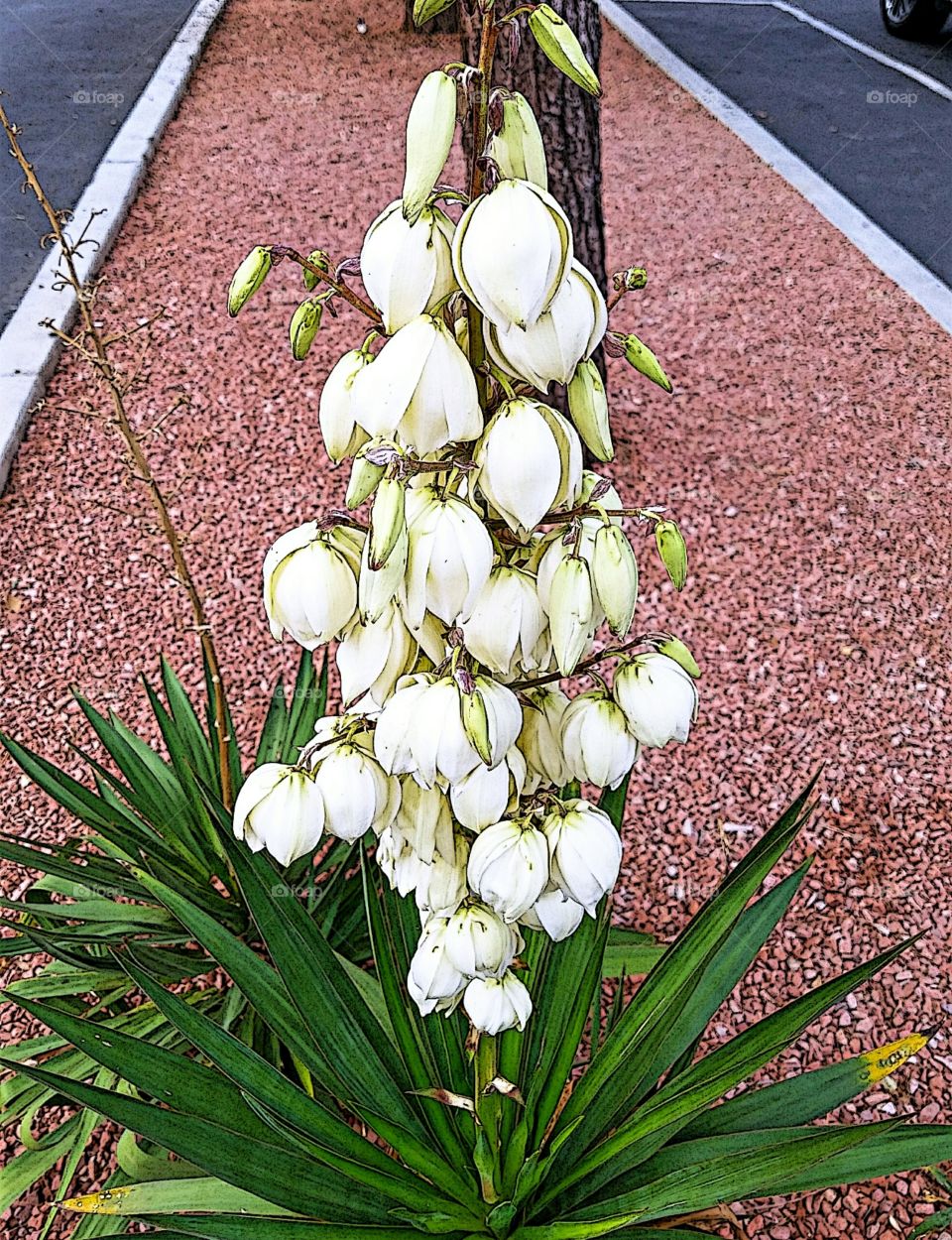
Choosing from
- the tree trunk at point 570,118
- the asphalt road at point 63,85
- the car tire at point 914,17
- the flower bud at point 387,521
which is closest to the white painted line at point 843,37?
the car tire at point 914,17

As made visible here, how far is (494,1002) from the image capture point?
109 cm

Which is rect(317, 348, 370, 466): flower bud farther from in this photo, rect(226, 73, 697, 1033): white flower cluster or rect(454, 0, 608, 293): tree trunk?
rect(454, 0, 608, 293): tree trunk

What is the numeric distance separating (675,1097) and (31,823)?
5.32ft

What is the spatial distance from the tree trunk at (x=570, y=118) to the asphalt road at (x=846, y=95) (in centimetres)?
245

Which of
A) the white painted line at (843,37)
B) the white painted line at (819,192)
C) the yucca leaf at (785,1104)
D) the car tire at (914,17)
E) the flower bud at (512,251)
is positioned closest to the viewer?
the flower bud at (512,251)

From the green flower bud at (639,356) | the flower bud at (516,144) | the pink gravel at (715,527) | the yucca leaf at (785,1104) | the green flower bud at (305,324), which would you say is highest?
the flower bud at (516,144)

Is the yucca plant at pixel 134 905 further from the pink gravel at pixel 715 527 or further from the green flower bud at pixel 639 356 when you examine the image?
the green flower bud at pixel 639 356

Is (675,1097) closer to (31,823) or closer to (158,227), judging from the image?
(31,823)

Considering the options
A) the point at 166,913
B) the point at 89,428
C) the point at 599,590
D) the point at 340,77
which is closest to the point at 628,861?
the point at 166,913

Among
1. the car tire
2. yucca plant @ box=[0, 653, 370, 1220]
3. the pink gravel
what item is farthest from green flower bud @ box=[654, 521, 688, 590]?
the car tire

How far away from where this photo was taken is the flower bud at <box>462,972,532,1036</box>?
1089 mm

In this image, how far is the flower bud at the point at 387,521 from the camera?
79 centimetres

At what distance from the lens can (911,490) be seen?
3.34m

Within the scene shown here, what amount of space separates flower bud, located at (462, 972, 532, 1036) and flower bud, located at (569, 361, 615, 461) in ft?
1.78
